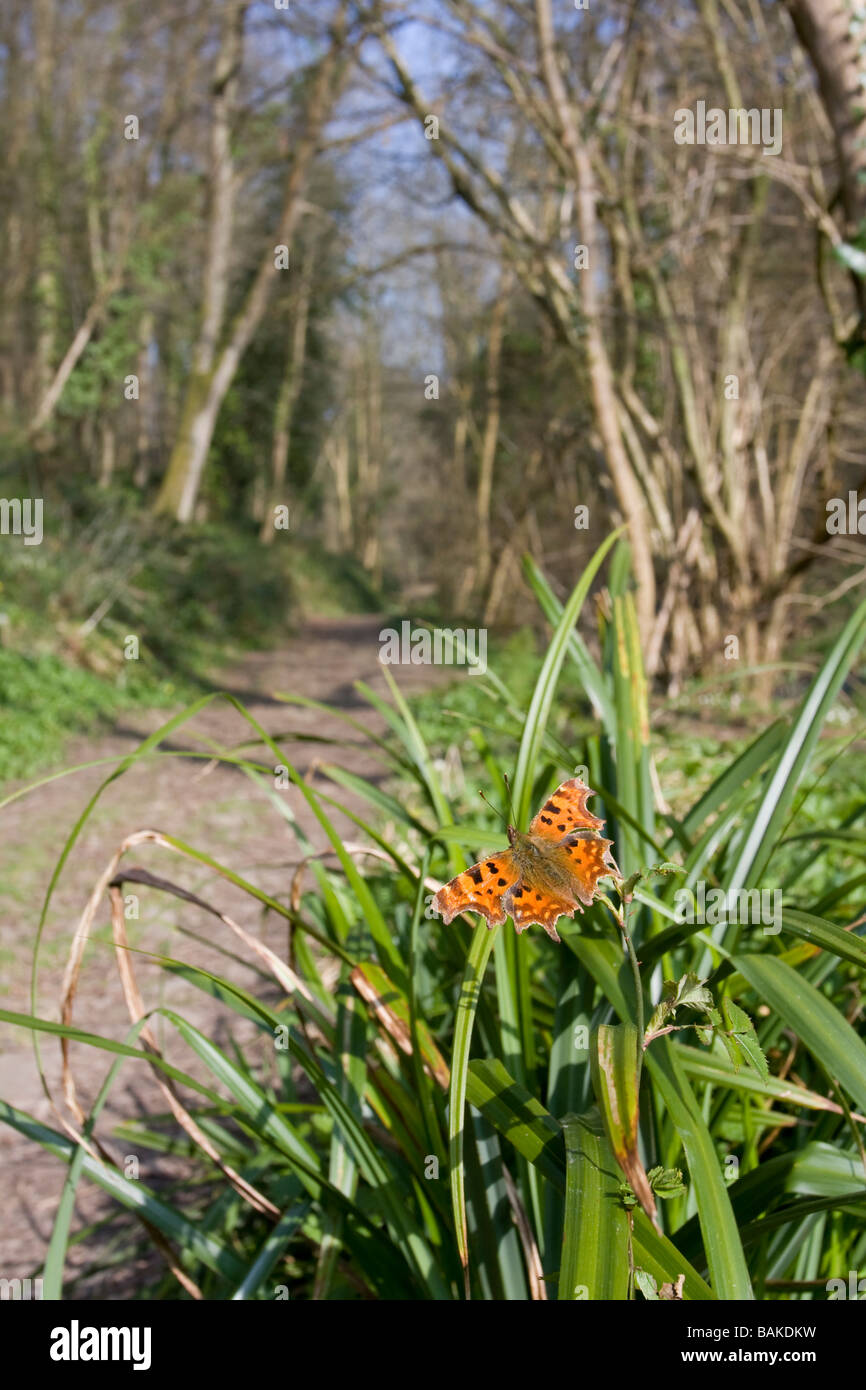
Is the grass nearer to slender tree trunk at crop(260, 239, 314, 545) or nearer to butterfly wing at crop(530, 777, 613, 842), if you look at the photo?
butterfly wing at crop(530, 777, 613, 842)

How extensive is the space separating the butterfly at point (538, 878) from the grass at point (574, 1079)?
0.15ft

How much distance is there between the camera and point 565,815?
109 centimetres

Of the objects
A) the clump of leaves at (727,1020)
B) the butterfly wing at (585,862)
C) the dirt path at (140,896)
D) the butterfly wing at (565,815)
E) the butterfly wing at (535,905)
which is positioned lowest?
the dirt path at (140,896)

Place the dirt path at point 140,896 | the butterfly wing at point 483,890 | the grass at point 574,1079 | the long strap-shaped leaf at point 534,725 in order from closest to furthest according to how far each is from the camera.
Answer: the butterfly wing at point 483,890 → the grass at point 574,1079 → the long strap-shaped leaf at point 534,725 → the dirt path at point 140,896

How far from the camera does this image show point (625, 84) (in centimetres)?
777

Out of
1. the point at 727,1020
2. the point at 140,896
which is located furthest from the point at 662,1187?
the point at 140,896

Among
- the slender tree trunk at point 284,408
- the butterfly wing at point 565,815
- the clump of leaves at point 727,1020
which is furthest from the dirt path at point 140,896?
the slender tree trunk at point 284,408

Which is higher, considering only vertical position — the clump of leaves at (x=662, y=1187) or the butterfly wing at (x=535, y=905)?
the butterfly wing at (x=535, y=905)

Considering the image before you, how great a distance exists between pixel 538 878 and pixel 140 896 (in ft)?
13.6

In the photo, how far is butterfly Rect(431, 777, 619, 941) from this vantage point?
38.5 inches

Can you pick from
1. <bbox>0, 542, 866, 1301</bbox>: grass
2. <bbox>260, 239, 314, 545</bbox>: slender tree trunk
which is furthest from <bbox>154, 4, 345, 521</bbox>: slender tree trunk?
<bbox>0, 542, 866, 1301</bbox>: grass

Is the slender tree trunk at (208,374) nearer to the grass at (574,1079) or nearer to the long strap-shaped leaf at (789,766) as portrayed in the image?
the grass at (574,1079)

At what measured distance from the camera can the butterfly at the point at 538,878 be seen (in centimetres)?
98
